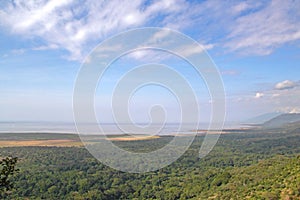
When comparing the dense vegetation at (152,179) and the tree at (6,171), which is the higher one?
the tree at (6,171)

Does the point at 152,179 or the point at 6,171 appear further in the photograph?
the point at 152,179

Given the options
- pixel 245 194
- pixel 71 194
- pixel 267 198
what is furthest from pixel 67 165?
pixel 267 198

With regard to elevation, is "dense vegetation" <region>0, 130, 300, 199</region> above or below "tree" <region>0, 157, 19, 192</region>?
below

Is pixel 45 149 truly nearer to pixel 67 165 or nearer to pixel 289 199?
pixel 67 165

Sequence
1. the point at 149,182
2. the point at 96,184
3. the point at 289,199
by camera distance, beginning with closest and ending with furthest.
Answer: the point at 289,199, the point at 96,184, the point at 149,182

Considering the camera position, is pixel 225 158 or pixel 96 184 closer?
pixel 96 184

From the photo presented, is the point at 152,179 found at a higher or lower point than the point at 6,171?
lower

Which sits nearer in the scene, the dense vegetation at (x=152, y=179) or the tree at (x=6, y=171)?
the tree at (x=6, y=171)

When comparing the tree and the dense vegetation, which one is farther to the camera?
the dense vegetation
